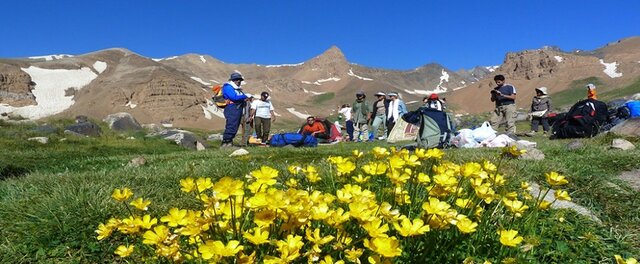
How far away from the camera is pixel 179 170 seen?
21.5ft

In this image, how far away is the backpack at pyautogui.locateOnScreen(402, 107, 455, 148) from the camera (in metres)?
12.0

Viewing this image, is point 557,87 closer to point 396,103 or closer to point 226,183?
point 396,103

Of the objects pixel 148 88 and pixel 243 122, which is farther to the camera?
pixel 148 88

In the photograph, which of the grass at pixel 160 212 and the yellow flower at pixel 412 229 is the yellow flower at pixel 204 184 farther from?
the yellow flower at pixel 412 229

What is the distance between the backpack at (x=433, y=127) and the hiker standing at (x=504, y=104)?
18.6 feet

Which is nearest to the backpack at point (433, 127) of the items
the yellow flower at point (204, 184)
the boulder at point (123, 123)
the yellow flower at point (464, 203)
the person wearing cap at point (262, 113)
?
the person wearing cap at point (262, 113)

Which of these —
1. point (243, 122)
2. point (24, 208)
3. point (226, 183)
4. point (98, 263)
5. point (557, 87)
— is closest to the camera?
point (226, 183)

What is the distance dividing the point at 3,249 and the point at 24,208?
2.68 ft

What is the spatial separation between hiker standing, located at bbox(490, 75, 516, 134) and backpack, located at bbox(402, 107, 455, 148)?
5.68 metres

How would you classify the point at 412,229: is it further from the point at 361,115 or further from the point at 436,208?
the point at 361,115

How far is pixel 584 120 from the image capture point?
1537 centimetres

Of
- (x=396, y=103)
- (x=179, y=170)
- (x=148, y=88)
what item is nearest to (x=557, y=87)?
(x=148, y=88)

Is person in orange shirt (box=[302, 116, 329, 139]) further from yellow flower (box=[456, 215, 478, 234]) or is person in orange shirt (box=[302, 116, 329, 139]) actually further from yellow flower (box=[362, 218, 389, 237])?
yellow flower (box=[362, 218, 389, 237])

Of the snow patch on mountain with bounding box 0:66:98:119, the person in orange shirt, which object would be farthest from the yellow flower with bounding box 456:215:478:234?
the snow patch on mountain with bounding box 0:66:98:119
